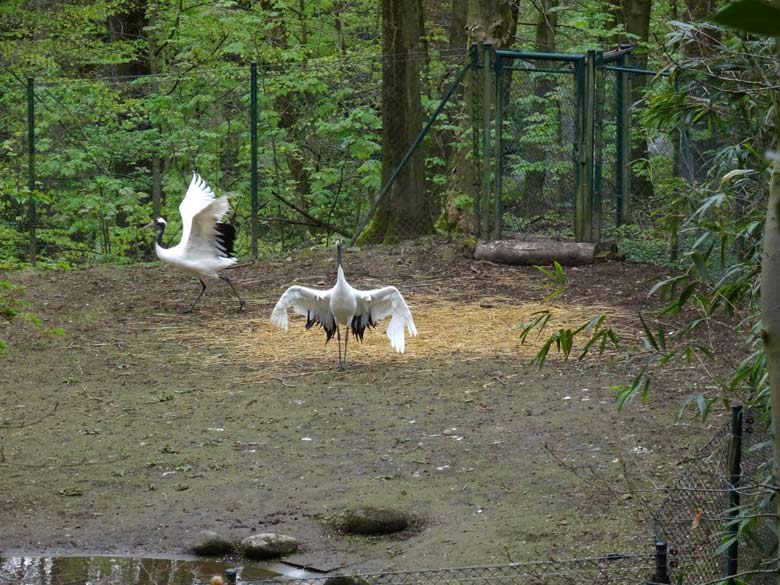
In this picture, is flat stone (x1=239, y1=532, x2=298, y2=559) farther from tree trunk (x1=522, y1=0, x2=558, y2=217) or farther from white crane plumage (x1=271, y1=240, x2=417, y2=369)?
tree trunk (x1=522, y1=0, x2=558, y2=217)

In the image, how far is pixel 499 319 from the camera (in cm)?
1031

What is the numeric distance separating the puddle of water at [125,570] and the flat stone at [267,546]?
5 centimetres

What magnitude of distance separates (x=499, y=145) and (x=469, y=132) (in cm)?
126

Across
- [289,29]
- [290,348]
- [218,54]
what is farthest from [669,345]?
[289,29]

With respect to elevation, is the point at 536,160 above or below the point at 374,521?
above

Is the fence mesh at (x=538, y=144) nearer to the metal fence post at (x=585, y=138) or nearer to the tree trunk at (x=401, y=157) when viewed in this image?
the metal fence post at (x=585, y=138)

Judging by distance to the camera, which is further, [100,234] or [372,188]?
[100,234]

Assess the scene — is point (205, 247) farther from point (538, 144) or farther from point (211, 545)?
point (211, 545)

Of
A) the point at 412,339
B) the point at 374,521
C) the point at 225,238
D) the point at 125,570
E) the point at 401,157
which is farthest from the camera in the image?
the point at 401,157

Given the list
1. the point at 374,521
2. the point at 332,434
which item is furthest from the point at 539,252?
the point at 374,521

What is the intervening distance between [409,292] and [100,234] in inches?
365

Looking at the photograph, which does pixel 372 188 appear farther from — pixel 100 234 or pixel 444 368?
pixel 444 368

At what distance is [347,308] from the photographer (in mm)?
8969

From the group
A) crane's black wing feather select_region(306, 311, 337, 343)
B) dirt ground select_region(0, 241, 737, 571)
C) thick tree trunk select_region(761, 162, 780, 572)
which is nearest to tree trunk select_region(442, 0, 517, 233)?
dirt ground select_region(0, 241, 737, 571)
